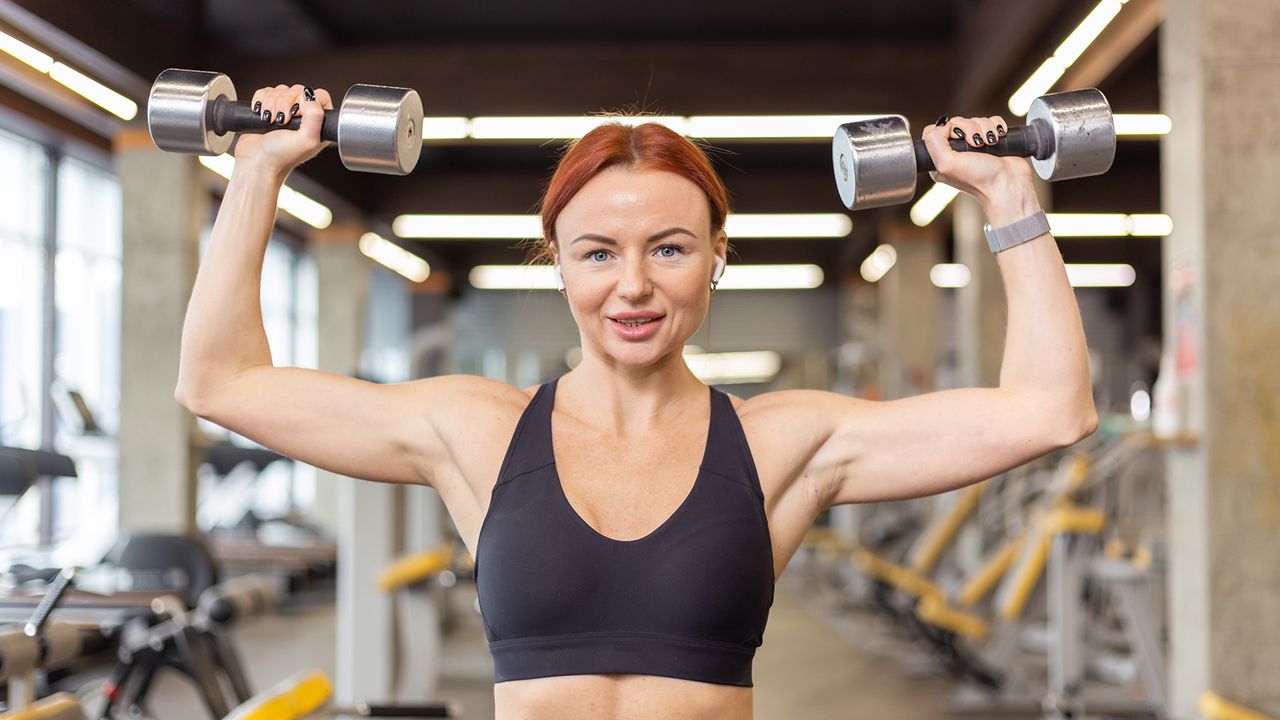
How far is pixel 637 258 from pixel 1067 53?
4.89 m

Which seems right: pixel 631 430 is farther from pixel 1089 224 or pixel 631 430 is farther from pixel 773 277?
pixel 773 277

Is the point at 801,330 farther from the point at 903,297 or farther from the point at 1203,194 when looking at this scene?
the point at 1203,194

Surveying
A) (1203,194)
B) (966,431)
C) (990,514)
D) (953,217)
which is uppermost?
(953,217)

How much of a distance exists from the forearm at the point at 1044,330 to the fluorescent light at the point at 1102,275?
13.8 metres

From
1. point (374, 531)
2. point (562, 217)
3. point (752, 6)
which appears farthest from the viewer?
point (752, 6)

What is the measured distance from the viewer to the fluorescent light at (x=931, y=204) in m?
8.81

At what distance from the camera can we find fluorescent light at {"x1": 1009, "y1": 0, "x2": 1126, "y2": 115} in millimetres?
4832

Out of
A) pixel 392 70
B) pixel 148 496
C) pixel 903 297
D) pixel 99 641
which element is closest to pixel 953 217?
pixel 903 297

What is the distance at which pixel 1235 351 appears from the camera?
3.54 meters

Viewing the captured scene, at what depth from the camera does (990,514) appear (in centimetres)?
653

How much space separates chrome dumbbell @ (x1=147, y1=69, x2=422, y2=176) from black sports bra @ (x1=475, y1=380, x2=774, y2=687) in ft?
1.26

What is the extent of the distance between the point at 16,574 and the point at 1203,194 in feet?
10.8

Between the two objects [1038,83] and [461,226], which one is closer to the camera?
[1038,83]

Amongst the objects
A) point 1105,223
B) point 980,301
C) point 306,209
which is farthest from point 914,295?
point 306,209
